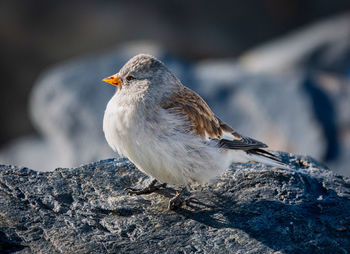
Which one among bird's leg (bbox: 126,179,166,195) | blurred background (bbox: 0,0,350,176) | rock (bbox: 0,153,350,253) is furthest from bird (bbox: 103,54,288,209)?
blurred background (bbox: 0,0,350,176)

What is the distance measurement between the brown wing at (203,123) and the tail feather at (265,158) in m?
0.13

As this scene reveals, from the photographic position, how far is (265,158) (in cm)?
505

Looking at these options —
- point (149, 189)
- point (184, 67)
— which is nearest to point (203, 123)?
point (149, 189)

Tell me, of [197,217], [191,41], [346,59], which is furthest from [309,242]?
[191,41]

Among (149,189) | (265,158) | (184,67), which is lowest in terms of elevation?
(149,189)

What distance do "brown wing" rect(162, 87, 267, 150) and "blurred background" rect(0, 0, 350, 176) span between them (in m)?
3.80

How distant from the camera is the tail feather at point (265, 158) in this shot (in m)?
4.99

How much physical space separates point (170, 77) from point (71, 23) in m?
9.90

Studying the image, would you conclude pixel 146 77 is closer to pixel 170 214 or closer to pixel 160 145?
pixel 160 145

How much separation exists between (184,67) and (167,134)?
5.74 metres

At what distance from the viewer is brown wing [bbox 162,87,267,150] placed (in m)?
4.75

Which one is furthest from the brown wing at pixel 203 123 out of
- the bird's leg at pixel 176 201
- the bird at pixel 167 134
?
the bird's leg at pixel 176 201

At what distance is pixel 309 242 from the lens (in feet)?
13.1

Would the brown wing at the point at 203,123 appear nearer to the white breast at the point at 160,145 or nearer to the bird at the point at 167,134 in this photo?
the bird at the point at 167,134
